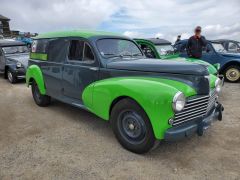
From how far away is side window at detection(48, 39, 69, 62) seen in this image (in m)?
5.15

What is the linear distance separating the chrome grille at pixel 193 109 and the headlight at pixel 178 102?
0.11m

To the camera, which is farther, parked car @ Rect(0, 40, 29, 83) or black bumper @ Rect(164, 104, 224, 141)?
parked car @ Rect(0, 40, 29, 83)

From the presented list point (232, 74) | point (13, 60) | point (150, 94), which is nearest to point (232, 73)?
point (232, 74)

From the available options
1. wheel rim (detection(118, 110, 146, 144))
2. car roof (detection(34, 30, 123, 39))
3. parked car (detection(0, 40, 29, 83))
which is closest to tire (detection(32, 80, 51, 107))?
car roof (detection(34, 30, 123, 39))

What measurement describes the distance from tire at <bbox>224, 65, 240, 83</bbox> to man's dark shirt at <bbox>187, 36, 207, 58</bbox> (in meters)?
2.19

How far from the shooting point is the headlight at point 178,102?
122 inches

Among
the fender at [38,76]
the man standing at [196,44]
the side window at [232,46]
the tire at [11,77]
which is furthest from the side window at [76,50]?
the side window at [232,46]

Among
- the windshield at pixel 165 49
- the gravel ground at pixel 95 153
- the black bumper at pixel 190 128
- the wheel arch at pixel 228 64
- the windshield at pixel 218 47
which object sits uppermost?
the windshield at pixel 218 47

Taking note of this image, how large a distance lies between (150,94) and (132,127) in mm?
706

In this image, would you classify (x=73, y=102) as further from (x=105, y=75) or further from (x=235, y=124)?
(x=235, y=124)

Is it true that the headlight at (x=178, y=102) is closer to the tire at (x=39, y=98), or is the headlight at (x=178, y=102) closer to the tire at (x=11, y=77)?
the tire at (x=39, y=98)

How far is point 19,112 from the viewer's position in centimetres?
586

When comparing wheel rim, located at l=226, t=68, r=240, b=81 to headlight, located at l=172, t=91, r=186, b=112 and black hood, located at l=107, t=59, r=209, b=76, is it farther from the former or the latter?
headlight, located at l=172, t=91, r=186, b=112

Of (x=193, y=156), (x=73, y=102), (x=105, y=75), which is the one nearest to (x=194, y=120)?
(x=193, y=156)
